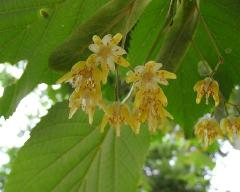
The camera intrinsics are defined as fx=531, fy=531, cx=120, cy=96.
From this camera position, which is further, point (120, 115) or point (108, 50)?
point (120, 115)

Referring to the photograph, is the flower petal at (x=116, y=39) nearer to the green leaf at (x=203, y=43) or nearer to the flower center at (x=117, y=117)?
the flower center at (x=117, y=117)

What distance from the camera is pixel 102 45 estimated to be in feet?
2.94

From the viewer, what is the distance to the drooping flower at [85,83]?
37.0 inches

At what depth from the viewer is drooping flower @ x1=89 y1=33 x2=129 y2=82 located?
91cm

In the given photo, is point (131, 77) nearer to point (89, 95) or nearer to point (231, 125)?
point (89, 95)

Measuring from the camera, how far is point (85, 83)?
37.7 inches

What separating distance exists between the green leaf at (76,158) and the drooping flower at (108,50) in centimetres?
43

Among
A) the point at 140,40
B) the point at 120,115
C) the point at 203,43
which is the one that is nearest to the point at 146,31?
the point at 140,40

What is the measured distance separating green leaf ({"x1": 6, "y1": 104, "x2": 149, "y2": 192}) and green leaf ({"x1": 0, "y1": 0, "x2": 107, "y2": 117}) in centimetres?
11

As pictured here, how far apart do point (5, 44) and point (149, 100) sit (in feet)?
1.55

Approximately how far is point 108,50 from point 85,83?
9cm

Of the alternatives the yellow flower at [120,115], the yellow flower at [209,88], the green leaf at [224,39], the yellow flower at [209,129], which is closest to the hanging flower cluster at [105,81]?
the yellow flower at [120,115]

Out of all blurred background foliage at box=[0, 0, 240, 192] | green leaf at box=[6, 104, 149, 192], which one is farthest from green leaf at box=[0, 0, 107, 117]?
green leaf at box=[6, 104, 149, 192]

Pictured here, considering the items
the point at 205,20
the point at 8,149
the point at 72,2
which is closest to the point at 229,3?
the point at 205,20
